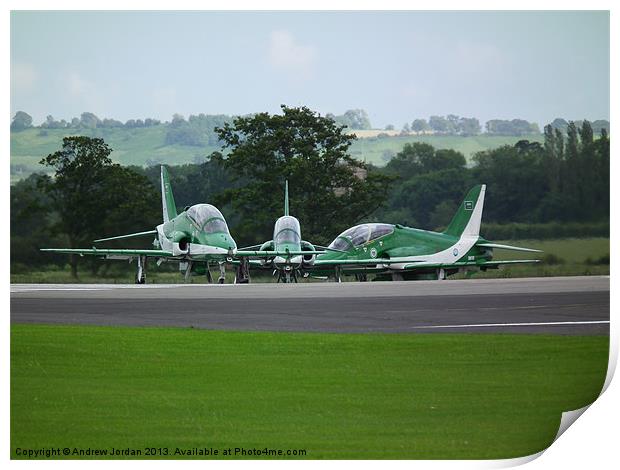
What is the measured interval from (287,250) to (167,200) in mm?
4346

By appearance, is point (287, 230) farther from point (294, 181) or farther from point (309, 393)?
point (309, 393)

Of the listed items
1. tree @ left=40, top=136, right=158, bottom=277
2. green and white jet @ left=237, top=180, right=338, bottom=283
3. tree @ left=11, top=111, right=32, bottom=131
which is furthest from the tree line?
tree @ left=11, top=111, right=32, bottom=131

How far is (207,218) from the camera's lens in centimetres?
3647

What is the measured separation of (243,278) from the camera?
Answer: 3488 cm

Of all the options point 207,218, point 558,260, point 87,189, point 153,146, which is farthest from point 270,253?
point 558,260

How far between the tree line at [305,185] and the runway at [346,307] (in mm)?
1001

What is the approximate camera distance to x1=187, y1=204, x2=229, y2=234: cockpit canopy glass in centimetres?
3638

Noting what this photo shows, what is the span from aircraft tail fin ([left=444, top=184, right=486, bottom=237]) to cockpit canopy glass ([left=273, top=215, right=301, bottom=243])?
16.3ft

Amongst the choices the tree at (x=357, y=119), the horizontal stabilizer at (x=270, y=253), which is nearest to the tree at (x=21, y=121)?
the tree at (x=357, y=119)

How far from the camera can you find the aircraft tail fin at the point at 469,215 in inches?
749

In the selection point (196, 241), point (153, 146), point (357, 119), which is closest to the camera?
point (357, 119)

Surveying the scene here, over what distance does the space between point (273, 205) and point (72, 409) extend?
1037 inches

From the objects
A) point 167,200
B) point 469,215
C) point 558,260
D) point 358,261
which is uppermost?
point 167,200

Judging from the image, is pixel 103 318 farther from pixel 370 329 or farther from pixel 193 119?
pixel 193 119
